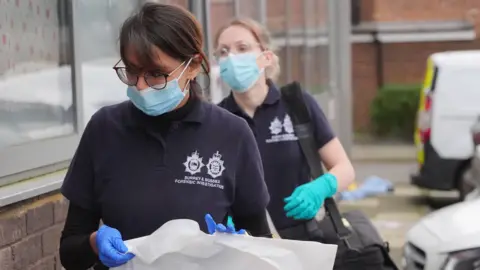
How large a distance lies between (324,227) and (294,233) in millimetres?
178

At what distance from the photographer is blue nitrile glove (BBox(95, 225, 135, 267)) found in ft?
7.61

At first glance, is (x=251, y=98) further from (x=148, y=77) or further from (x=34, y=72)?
(x=148, y=77)

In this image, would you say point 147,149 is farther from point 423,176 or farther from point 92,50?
point 423,176

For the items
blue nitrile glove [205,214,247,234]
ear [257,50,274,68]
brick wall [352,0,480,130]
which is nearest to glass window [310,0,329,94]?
brick wall [352,0,480,130]

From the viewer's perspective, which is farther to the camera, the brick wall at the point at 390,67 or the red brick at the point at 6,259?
the brick wall at the point at 390,67

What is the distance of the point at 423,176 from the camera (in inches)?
376

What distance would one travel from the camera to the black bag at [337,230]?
3.70 meters

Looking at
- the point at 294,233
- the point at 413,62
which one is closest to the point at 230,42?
the point at 294,233

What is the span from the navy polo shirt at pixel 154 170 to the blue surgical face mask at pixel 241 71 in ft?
3.86

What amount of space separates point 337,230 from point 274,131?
0.50 m

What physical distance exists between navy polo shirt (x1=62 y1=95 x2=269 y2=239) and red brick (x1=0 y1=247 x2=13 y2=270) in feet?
3.75

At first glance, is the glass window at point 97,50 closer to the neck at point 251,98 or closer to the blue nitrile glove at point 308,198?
the neck at point 251,98

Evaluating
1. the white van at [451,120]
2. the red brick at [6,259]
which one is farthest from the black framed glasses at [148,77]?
the white van at [451,120]

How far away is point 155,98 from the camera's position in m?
2.46
